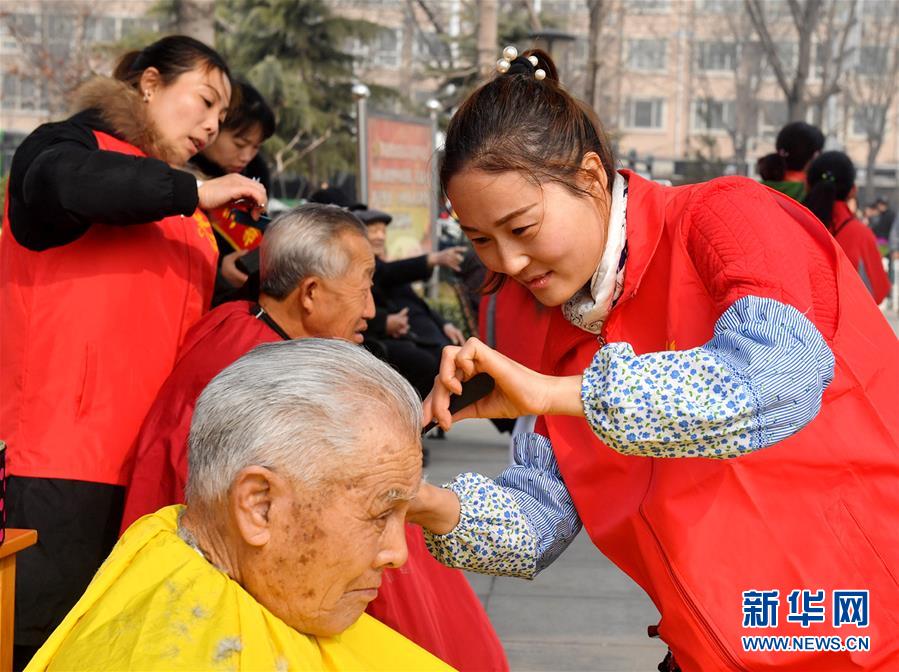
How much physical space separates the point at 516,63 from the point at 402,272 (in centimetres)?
498

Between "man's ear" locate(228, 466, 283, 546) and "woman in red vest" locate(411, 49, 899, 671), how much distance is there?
31 centimetres

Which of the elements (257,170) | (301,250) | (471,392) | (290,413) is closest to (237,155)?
(257,170)

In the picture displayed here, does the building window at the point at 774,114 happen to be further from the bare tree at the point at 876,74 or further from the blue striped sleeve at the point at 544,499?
the blue striped sleeve at the point at 544,499

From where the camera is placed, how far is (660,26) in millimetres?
48906

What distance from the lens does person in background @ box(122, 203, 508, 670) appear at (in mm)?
3010

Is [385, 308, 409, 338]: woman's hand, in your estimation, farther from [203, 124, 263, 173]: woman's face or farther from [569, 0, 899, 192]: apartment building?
[569, 0, 899, 192]: apartment building

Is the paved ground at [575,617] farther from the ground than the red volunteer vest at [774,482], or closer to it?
closer to it

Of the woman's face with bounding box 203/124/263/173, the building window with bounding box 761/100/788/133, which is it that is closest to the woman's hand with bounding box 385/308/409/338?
the woman's face with bounding box 203/124/263/173

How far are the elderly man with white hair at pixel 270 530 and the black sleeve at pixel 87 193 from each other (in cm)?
125

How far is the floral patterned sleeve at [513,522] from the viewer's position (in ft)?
7.53

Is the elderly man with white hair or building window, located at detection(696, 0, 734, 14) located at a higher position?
the elderly man with white hair

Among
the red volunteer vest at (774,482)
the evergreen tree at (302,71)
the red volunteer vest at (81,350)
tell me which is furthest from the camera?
the evergreen tree at (302,71)

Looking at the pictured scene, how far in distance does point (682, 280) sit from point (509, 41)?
91.2 ft

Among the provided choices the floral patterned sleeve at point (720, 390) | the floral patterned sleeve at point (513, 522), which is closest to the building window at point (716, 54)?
the floral patterned sleeve at point (513, 522)
